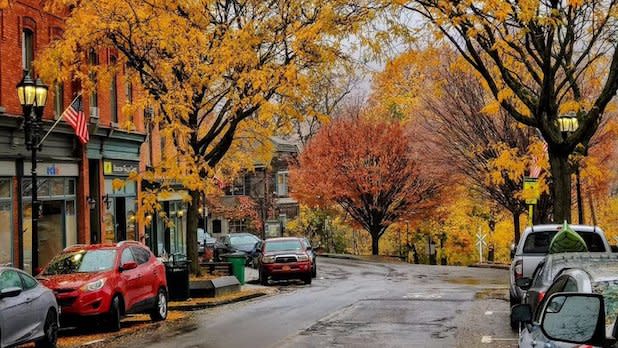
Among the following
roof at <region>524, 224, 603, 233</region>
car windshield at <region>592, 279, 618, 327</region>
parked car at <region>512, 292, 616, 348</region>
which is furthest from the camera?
roof at <region>524, 224, 603, 233</region>

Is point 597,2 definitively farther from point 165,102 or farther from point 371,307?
point 165,102

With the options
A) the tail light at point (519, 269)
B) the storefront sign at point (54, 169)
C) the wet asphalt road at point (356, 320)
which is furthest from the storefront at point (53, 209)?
the tail light at point (519, 269)

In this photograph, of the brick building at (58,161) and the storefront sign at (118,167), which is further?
the storefront sign at (118,167)

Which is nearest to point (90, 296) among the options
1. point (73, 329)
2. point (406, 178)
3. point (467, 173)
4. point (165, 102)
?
point (73, 329)

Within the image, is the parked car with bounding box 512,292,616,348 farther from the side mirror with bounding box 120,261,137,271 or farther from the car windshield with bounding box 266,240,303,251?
the car windshield with bounding box 266,240,303,251

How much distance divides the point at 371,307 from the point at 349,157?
31.6m

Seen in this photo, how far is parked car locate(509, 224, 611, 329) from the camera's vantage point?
51.2 ft

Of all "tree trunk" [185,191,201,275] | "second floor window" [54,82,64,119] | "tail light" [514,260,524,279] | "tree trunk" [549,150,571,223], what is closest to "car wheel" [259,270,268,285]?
"tree trunk" [185,191,201,275]

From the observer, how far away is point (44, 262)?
26.6 meters

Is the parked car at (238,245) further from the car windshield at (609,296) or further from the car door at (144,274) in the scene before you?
the car windshield at (609,296)

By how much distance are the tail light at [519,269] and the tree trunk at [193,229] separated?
456 inches

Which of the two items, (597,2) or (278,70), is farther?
(278,70)

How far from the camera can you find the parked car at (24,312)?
39.7 feet

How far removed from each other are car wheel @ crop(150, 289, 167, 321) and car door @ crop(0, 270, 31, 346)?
563 cm
